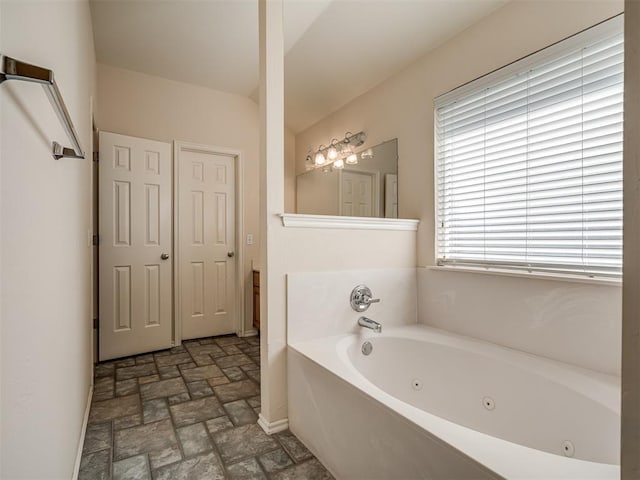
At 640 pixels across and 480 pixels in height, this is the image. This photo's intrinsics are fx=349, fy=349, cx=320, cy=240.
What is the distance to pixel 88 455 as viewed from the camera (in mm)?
1703

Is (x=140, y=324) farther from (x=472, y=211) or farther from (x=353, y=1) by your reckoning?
(x=353, y=1)

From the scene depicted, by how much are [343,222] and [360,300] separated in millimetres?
494

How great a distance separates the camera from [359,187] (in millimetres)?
3223

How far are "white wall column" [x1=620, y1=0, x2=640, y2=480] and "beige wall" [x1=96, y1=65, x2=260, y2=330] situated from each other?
3.65 m

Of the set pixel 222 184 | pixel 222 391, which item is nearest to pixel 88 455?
pixel 222 391

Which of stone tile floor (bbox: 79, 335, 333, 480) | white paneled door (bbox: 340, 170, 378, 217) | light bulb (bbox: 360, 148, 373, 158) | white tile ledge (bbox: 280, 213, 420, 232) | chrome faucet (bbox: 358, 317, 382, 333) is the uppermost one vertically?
light bulb (bbox: 360, 148, 373, 158)

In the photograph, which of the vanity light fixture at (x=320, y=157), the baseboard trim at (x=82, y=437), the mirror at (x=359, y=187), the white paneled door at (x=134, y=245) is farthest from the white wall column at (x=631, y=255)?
the white paneled door at (x=134, y=245)

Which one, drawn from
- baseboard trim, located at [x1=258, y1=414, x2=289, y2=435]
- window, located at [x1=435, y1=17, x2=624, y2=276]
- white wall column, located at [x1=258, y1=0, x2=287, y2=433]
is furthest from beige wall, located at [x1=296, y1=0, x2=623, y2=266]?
baseboard trim, located at [x1=258, y1=414, x2=289, y2=435]

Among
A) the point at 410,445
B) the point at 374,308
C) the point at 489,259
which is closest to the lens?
the point at 410,445

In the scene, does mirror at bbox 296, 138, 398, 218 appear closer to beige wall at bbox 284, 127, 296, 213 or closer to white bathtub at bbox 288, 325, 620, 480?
beige wall at bbox 284, 127, 296, 213

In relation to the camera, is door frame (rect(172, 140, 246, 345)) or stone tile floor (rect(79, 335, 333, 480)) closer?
stone tile floor (rect(79, 335, 333, 480))

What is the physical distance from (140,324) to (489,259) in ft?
9.79

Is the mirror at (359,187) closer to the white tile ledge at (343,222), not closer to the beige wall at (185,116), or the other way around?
the white tile ledge at (343,222)

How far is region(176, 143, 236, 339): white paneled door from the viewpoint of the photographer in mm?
3590
